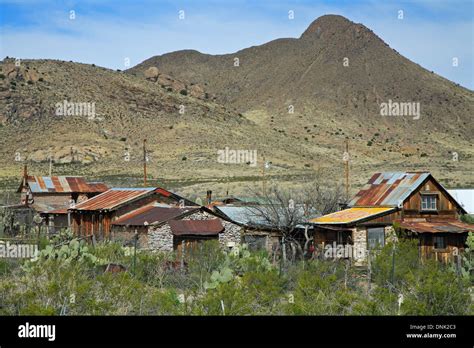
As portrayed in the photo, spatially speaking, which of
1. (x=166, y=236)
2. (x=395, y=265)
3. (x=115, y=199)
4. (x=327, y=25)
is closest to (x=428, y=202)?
(x=166, y=236)

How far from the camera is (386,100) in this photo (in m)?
116

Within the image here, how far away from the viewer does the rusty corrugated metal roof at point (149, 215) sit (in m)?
25.2

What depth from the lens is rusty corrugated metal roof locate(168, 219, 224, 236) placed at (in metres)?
24.6

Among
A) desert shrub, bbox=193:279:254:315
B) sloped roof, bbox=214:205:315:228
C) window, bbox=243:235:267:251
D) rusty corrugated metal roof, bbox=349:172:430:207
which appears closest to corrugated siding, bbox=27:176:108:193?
sloped roof, bbox=214:205:315:228

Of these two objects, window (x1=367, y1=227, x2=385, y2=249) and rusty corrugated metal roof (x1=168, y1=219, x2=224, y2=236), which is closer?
rusty corrugated metal roof (x1=168, y1=219, x2=224, y2=236)

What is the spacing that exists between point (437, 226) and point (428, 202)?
146 centimetres

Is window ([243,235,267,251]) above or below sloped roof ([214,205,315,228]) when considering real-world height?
below

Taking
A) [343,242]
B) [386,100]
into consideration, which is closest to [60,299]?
[343,242]

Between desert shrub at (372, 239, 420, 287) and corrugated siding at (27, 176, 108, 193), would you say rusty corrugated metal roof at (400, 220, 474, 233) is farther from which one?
corrugated siding at (27, 176, 108, 193)

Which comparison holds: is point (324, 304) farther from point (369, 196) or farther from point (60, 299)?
point (369, 196)

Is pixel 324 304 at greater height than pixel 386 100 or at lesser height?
lesser

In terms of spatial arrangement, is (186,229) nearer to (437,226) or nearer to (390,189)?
(390,189)

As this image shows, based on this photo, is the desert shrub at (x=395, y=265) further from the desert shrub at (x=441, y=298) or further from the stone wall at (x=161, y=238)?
the stone wall at (x=161, y=238)
